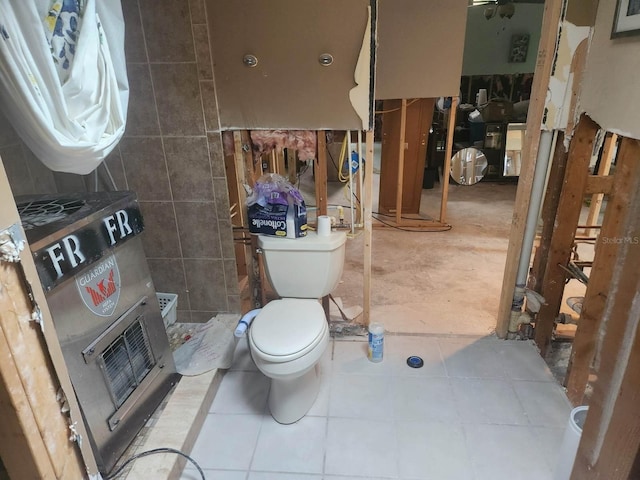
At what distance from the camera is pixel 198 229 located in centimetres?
220

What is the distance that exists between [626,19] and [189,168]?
1.95 m

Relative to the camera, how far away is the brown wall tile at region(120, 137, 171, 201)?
6.75 ft

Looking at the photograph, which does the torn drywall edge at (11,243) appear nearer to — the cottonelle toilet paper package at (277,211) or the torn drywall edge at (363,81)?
the cottonelle toilet paper package at (277,211)

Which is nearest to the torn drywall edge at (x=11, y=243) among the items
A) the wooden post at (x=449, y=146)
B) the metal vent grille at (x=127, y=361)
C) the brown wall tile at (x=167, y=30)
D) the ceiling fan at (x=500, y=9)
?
the metal vent grille at (x=127, y=361)

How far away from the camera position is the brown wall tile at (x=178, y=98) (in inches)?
75.5

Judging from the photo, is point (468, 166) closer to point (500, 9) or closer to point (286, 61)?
point (500, 9)

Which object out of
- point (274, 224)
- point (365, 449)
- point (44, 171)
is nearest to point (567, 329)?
point (365, 449)

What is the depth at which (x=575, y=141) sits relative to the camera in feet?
5.99

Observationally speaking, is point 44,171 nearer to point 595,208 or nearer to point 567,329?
point 567,329

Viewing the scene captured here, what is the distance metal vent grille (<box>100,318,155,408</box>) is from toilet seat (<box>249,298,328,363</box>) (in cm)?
46

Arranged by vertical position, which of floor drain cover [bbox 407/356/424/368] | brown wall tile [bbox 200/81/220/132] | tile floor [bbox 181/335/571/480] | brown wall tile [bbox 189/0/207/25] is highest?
brown wall tile [bbox 189/0/207/25]

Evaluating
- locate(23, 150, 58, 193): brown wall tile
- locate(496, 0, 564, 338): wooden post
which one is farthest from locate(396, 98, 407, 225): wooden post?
locate(23, 150, 58, 193): brown wall tile

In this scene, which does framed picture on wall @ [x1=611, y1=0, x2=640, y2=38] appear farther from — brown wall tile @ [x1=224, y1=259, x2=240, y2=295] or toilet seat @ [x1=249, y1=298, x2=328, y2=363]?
brown wall tile @ [x1=224, y1=259, x2=240, y2=295]

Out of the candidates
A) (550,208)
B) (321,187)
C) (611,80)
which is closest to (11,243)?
(321,187)
